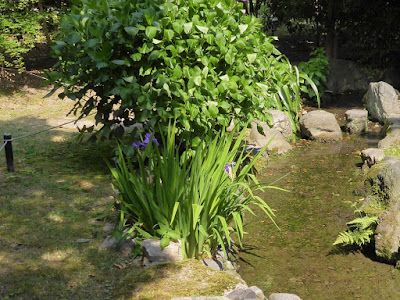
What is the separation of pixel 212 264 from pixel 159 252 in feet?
1.51

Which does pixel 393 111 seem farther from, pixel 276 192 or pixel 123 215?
pixel 123 215

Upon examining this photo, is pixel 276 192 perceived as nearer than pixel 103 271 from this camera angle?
No

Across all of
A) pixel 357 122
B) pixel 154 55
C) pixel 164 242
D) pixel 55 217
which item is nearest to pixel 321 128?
pixel 357 122

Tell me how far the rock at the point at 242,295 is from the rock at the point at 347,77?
957 cm

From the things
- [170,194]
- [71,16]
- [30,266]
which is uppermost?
[71,16]

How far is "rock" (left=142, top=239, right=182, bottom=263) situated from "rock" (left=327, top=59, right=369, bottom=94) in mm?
9222

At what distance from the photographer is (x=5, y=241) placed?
4.59m

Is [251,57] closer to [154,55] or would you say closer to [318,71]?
[154,55]

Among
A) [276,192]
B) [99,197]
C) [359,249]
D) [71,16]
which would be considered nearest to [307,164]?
[276,192]

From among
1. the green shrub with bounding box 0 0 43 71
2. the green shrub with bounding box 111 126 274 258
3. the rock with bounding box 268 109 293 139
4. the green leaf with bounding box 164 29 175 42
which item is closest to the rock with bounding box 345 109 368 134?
the rock with bounding box 268 109 293 139

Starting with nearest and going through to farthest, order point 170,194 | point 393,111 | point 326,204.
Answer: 1. point 170,194
2. point 326,204
3. point 393,111

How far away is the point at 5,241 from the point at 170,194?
1422 mm

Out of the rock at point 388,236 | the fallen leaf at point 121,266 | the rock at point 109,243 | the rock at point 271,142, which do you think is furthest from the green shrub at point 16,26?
the rock at point 388,236

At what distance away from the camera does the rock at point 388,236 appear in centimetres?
498
